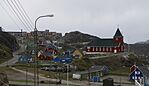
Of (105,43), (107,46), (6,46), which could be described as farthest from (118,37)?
(6,46)

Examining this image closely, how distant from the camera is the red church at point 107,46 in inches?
4973

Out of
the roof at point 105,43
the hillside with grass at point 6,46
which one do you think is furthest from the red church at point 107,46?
the hillside with grass at point 6,46

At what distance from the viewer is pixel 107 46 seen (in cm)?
12656

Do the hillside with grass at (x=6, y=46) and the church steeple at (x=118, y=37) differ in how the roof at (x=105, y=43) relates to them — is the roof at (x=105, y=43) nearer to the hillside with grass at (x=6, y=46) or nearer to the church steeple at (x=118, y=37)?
the church steeple at (x=118, y=37)

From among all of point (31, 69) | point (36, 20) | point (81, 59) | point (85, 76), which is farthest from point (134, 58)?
point (36, 20)

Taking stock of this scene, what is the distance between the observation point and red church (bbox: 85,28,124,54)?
414ft

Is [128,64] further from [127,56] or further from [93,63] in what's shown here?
[93,63]

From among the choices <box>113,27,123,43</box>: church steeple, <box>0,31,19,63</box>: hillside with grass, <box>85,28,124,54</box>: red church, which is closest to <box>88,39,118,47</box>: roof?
<box>85,28,124,54</box>: red church

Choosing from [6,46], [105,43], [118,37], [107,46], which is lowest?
[107,46]

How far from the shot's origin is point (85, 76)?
265 ft

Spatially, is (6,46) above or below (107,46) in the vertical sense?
above

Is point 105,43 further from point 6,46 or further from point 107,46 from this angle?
point 6,46

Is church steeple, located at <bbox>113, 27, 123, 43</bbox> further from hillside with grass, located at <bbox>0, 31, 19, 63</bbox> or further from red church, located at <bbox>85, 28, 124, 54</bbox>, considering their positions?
hillside with grass, located at <bbox>0, 31, 19, 63</bbox>

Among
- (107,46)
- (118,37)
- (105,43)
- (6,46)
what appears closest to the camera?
(6,46)
